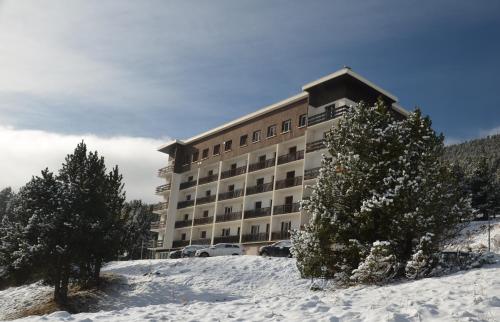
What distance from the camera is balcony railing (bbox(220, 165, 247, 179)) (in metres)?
50.2

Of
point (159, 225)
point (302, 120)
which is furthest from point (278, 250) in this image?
point (159, 225)

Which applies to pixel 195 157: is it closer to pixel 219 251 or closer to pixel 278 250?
pixel 219 251

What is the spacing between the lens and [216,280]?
25.3 meters

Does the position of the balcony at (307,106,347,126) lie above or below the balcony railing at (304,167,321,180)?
above

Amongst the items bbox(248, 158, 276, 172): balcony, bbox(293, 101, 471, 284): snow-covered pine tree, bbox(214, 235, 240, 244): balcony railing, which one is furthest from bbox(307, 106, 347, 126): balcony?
bbox(293, 101, 471, 284): snow-covered pine tree

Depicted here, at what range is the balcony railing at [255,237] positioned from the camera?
4431 cm

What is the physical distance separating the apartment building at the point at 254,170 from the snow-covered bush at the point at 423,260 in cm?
2384

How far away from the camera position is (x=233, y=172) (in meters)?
51.3

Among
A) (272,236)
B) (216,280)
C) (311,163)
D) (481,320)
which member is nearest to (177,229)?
(272,236)

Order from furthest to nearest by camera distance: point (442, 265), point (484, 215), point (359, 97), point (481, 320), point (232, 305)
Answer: point (484, 215) → point (359, 97) → point (442, 265) → point (232, 305) → point (481, 320)

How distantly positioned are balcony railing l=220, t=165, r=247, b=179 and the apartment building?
11 cm

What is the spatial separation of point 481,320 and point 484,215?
166 feet

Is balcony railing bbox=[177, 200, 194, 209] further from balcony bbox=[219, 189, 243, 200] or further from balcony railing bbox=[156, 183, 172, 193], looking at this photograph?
balcony bbox=[219, 189, 243, 200]

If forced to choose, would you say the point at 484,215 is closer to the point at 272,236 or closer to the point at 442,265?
the point at 272,236
